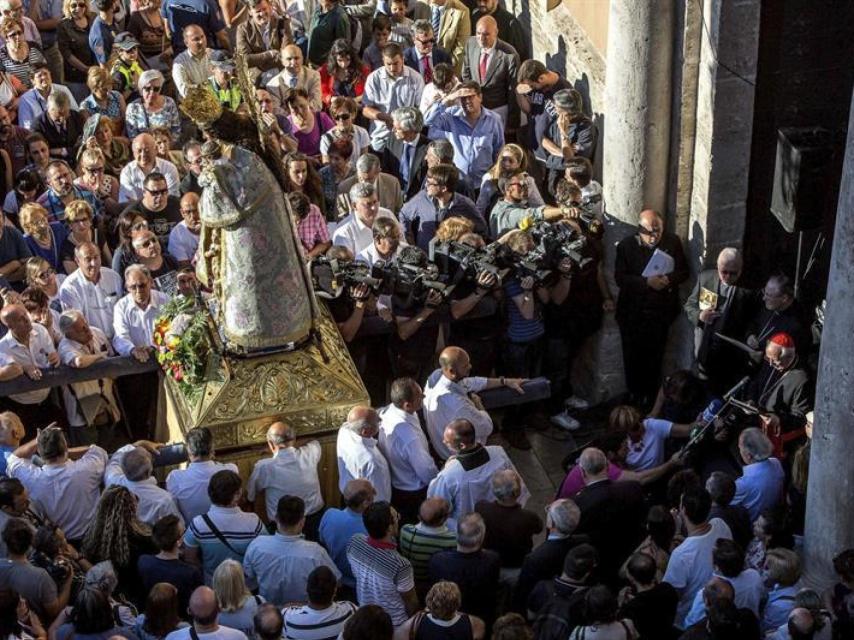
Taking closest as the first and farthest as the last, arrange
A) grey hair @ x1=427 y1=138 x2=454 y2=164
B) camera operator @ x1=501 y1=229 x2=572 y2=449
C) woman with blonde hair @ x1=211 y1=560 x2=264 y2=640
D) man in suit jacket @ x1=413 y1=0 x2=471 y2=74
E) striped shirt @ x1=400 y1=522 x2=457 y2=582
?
woman with blonde hair @ x1=211 y1=560 x2=264 y2=640 < striped shirt @ x1=400 y1=522 x2=457 y2=582 < camera operator @ x1=501 y1=229 x2=572 y2=449 < grey hair @ x1=427 y1=138 x2=454 y2=164 < man in suit jacket @ x1=413 y1=0 x2=471 y2=74

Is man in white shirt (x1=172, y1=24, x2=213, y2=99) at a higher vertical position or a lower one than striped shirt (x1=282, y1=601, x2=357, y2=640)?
higher

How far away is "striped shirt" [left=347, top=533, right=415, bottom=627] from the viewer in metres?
9.25

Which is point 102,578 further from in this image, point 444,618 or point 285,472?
point 444,618

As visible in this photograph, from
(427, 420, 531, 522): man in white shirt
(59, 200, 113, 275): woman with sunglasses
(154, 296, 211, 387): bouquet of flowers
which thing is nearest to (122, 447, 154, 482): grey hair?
(154, 296, 211, 387): bouquet of flowers

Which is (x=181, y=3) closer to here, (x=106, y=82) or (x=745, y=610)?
(x=106, y=82)

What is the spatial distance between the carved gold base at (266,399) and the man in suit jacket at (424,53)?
5.01 meters

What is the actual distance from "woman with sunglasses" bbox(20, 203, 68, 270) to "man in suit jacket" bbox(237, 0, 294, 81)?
11.4ft

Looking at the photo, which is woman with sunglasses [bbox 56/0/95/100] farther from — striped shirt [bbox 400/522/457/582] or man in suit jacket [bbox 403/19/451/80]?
striped shirt [bbox 400/522/457/582]

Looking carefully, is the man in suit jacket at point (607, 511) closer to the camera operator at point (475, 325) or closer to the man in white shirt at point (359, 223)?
the camera operator at point (475, 325)

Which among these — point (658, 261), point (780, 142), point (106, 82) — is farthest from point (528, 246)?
point (106, 82)

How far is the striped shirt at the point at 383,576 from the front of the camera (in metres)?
9.25

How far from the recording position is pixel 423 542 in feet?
31.8

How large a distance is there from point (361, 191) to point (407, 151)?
5.27ft

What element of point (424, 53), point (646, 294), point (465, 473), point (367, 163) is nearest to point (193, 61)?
point (424, 53)
